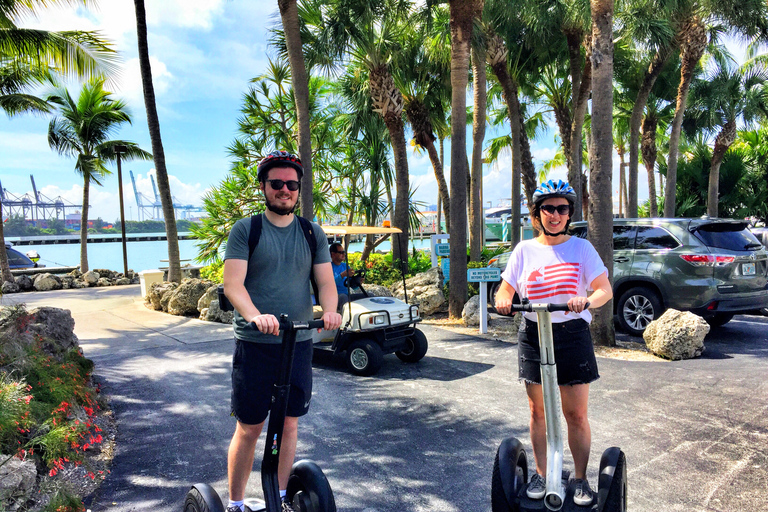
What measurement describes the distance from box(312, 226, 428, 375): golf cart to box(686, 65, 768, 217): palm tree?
18496 millimetres

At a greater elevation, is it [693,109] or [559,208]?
[693,109]

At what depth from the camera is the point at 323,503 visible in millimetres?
2486

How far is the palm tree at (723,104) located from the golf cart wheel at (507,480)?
2153 centimetres

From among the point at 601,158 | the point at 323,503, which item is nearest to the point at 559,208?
the point at 323,503

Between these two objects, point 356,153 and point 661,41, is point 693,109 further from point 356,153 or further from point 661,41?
point 356,153

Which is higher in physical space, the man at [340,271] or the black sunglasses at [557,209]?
the black sunglasses at [557,209]

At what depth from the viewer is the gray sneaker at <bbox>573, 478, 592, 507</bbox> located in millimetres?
2551

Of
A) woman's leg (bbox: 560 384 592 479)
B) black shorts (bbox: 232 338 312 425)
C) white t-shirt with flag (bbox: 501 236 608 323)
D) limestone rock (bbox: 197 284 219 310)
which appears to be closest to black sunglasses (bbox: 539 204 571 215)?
white t-shirt with flag (bbox: 501 236 608 323)

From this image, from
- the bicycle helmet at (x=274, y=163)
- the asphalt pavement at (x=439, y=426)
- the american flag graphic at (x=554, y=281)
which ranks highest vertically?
the bicycle helmet at (x=274, y=163)

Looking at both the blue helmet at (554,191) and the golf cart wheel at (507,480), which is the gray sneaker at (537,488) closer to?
the golf cart wheel at (507,480)

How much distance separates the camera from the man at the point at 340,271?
6.82 metres

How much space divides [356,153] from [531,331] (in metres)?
16.9

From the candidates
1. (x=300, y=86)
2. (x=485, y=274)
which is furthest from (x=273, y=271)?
(x=300, y=86)

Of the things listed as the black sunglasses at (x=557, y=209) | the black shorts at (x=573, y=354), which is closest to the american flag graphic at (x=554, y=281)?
the black shorts at (x=573, y=354)
